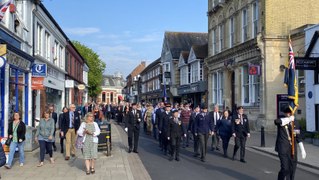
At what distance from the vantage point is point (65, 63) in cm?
3147

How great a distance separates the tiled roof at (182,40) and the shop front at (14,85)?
3631 centimetres

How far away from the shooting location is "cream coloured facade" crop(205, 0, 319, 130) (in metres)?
25.1

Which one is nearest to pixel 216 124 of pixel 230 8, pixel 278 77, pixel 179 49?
pixel 278 77

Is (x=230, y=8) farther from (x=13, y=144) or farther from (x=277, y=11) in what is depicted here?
(x=13, y=144)

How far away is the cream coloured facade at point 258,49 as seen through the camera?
25.1m

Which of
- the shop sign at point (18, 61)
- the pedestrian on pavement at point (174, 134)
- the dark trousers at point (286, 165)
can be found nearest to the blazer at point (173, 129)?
the pedestrian on pavement at point (174, 134)

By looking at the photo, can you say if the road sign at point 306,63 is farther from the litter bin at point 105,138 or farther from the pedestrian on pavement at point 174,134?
the litter bin at point 105,138

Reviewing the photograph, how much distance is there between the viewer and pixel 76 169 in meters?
11.1

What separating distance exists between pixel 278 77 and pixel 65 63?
16311 millimetres

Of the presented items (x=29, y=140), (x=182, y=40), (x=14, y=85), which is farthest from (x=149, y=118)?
(x=182, y=40)

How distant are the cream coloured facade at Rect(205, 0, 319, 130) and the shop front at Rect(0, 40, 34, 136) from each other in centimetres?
1370

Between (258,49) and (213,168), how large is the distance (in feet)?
50.5

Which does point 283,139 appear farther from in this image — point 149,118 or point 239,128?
point 149,118

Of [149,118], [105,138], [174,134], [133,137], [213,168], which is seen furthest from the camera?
[149,118]
